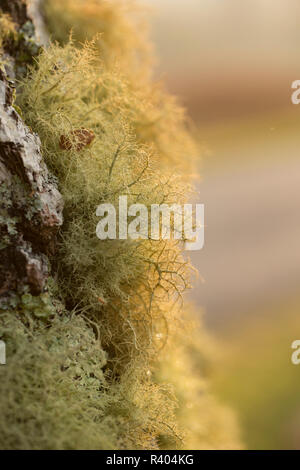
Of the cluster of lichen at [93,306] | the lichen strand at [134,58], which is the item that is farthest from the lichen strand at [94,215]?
the lichen strand at [134,58]

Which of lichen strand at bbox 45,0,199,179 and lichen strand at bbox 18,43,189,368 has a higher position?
lichen strand at bbox 45,0,199,179

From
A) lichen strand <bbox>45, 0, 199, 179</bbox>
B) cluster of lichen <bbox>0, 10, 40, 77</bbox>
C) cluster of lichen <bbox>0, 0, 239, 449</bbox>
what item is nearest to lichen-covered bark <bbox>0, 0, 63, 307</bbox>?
cluster of lichen <bbox>0, 0, 239, 449</bbox>

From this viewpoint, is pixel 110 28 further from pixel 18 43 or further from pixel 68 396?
pixel 68 396

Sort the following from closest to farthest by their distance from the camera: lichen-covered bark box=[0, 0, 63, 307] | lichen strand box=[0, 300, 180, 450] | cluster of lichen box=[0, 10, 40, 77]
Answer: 1. lichen strand box=[0, 300, 180, 450]
2. lichen-covered bark box=[0, 0, 63, 307]
3. cluster of lichen box=[0, 10, 40, 77]

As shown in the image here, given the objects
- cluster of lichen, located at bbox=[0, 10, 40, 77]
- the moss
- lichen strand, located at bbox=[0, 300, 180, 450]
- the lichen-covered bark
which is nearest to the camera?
lichen strand, located at bbox=[0, 300, 180, 450]

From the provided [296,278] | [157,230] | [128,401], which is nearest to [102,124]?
[157,230]

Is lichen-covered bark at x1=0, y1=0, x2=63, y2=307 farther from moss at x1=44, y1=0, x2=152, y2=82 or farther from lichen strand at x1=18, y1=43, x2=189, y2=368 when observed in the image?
moss at x1=44, y1=0, x2=152, y2=82

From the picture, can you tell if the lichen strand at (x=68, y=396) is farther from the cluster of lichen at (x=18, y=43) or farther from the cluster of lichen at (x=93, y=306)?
the cluster of lichen at (x=18, y=43)

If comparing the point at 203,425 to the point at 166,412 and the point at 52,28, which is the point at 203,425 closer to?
the point at 166,412
